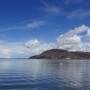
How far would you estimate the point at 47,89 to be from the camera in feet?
188

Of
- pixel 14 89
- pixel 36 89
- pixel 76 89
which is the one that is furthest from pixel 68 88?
pixel 14 89

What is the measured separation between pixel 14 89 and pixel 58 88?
1120 centimetres

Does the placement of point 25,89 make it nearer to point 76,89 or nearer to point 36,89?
point 36,89

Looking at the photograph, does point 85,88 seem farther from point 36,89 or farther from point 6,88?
point 6,88

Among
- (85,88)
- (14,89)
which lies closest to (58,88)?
(85,88)

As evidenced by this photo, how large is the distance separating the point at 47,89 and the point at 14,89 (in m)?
8.18

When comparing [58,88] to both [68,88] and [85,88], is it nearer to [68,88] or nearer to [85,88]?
[68,88]

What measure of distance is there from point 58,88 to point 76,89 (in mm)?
4906

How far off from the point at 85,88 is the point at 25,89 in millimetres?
15176

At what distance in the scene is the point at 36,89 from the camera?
57.1 meters

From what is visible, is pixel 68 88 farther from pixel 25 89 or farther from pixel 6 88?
pixel 6 88

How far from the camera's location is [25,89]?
56.3m

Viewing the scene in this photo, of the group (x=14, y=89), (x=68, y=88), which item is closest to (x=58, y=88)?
(x=68, y=88)

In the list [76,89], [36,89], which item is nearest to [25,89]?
[36,89]
